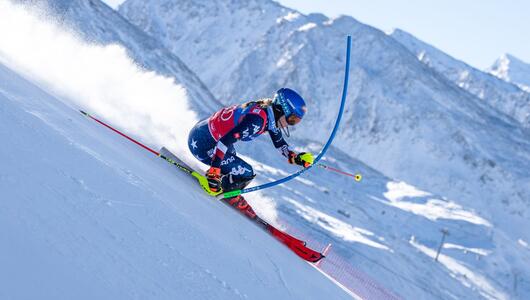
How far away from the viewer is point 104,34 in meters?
101

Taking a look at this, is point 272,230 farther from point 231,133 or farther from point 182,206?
point 182,206

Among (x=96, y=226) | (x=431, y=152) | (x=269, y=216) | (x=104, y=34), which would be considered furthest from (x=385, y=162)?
(x=96, y=226)

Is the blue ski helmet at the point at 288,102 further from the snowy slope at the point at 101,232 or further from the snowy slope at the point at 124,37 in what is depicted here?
the snowy slope at the point at 124,37

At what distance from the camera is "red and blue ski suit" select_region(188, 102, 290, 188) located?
797 cm

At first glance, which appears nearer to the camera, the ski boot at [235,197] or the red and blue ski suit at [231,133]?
the red and blue ski suit at [231,133]

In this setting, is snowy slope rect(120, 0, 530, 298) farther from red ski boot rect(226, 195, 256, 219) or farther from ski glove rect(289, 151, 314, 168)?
red ski boot rect(226, 195, 256, 219)

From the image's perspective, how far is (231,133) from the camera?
313 inches

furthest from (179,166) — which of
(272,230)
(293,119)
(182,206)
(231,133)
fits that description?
(182,206)

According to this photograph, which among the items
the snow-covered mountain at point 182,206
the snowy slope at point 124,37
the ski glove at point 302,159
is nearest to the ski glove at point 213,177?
the snow-covered mountain at point 182,206

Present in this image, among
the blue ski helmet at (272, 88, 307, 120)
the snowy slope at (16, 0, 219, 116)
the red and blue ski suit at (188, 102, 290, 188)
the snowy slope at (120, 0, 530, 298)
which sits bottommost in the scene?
the red and blue ski suit at (188, 102, 290, 188)

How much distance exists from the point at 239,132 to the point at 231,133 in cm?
11

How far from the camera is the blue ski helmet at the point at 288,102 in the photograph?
8.18m

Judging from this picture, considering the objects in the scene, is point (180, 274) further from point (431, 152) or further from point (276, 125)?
point (431, 152)

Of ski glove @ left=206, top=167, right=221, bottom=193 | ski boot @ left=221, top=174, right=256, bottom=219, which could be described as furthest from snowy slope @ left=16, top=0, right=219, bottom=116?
ski glove @ left=206, top=167, right=221, bottom=193
